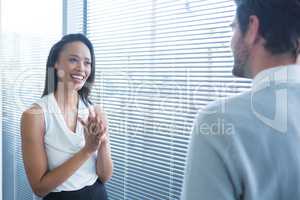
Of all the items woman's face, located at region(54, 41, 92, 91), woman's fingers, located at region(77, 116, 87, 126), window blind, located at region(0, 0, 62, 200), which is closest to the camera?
woman's fingers, located at region(77, 116, 87, 126)

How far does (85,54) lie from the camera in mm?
1642

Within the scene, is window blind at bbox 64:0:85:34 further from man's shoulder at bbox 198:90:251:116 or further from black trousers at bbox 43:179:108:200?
man's shoulder at bbox 198:90:251:116

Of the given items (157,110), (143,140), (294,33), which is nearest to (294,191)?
(294,33)

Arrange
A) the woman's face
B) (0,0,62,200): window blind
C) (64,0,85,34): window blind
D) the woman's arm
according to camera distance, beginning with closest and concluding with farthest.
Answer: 1. the woman's arm
2. the woman's face
3. (64,0,85,34): window blind
4. (0,0,62,200): window blind

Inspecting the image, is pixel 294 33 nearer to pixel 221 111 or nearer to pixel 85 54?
pixel 221 111

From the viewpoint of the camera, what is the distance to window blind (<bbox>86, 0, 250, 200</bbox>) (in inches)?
55.7

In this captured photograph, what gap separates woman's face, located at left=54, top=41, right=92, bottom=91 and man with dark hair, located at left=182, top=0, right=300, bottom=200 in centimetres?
103

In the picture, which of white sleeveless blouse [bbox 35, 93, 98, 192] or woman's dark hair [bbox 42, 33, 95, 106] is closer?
white sleeveless blouse [bbox 35, 93, 98, 192]

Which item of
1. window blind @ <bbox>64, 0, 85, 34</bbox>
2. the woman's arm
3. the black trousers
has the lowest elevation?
the black trousers

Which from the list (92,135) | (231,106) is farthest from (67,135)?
(231,106)

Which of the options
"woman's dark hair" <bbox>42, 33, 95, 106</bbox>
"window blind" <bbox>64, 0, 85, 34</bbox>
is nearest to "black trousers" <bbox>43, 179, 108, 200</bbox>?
"woman's dark hair" <bbox>42, 33, 95, 106</bbox>

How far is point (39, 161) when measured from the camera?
53.9 inches

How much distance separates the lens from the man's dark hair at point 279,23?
722 millimetres

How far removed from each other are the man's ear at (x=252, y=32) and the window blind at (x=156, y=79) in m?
0.57
